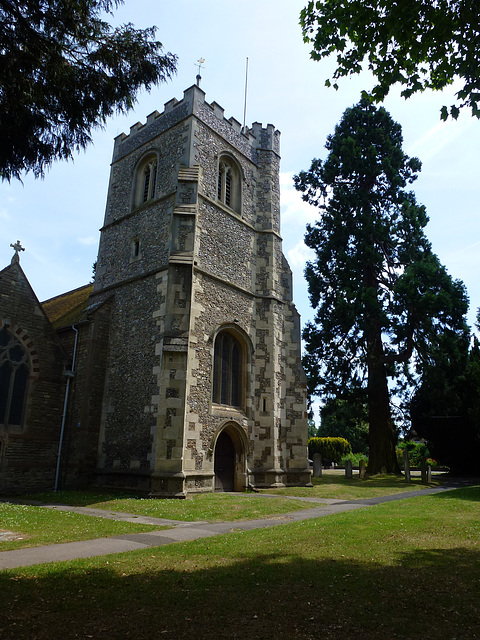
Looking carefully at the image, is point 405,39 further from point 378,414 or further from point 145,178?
point 378,414

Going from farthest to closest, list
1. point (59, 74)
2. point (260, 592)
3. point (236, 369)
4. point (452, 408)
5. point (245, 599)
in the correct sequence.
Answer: point (452, 408) < point (236, 369) < point (59, 74) < point (260, 592) < point (245, 599)

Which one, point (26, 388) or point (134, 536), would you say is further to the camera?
point (26, 388)

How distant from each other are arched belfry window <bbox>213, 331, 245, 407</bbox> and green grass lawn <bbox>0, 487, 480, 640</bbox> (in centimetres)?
972

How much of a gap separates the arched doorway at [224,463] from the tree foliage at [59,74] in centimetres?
1171

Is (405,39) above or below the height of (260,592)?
above

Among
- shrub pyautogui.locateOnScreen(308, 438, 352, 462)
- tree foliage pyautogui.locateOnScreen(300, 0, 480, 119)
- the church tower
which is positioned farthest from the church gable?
shrub pyautogui.locateOnScreen(308, 438, 352, 462)

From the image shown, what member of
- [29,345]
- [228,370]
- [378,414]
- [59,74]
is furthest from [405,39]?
[378,414]

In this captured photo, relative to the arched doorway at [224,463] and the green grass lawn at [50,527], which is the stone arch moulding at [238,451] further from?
the green grass lawn at [50,527]

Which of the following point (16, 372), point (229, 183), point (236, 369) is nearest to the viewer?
point (16, 372)

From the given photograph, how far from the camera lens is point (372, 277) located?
2525cm

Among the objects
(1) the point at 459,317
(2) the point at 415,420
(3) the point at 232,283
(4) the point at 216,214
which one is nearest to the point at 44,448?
(3) the point at 232,283

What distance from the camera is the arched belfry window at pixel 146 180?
1966 centimetres

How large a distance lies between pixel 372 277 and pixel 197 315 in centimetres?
1287

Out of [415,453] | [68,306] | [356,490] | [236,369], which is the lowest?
[356,490]
